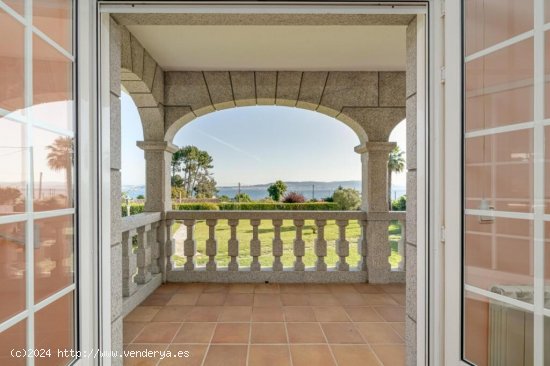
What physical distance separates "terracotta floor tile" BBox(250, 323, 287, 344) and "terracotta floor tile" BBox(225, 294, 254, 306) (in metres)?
0.55

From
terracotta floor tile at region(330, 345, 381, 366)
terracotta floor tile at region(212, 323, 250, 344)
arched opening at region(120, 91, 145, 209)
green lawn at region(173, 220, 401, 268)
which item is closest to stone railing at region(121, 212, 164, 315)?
green lawn at region(173, 220, 401, 268)

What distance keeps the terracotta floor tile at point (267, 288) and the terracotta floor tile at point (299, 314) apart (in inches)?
21.0

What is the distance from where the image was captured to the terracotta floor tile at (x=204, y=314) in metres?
2.91

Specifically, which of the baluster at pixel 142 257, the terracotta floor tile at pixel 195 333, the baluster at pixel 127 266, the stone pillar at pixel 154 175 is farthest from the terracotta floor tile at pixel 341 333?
the stone pillar at pixel 154 175

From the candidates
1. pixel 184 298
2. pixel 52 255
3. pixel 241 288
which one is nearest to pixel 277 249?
pixel 241 288

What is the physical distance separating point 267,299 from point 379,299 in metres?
1.22

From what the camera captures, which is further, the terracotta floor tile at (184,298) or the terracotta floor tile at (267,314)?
the terracotta floor tile at (184,298)

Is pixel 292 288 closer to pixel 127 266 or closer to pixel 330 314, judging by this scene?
pixel 330 314

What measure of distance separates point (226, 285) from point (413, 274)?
8.73 ft

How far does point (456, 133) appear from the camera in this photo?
151cm

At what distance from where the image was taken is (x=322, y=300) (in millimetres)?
3422

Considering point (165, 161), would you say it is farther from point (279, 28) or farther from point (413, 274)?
point (413, 274)

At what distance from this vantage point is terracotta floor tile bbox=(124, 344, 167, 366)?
218 centimetres

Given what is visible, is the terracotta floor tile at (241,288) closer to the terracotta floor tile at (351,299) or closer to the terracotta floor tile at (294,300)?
the terracotta floor tile at (294,300)
